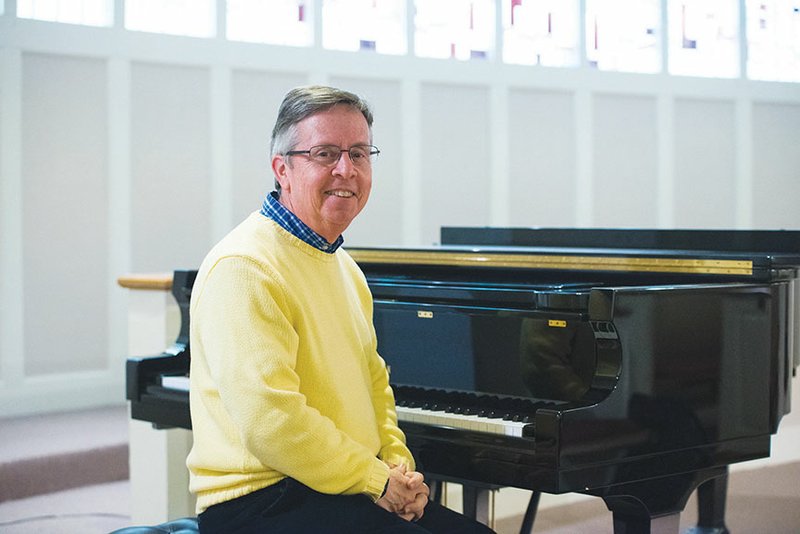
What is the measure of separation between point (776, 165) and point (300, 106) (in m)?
6.69

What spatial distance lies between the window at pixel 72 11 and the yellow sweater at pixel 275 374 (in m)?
4.12

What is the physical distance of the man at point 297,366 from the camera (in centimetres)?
188

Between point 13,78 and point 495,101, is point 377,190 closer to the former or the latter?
point 495,101

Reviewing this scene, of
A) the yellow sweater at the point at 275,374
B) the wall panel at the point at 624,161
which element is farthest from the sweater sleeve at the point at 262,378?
the wall panel at the point at 624,161

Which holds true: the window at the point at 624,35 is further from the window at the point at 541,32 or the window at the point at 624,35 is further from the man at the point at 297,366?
the man at the point at 297,366

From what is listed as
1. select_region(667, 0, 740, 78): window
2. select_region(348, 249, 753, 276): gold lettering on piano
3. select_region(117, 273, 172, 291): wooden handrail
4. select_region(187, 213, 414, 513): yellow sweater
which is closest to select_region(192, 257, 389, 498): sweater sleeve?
select_region(187, 213, 414, 513): yellow sweater

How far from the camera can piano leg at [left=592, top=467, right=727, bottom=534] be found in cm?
242

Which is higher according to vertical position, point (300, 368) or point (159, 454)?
point (300, 368)

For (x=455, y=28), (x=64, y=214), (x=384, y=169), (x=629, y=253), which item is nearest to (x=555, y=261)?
(x=629, y=253)

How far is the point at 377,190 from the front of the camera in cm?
661

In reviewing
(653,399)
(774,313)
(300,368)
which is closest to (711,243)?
(774,313)

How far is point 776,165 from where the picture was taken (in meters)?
8.01

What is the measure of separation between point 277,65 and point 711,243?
3.62m

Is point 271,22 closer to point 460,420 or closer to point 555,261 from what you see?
point 555,261
